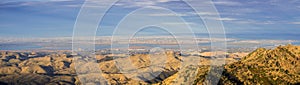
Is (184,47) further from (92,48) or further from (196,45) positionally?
(92,48)

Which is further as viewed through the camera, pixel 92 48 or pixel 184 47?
pixel 184 47

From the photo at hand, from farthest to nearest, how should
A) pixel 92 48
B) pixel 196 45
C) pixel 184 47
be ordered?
pixel 184 47
pixel 196 45
pixel 92 48

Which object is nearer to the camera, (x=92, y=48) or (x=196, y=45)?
(x=92, y=48)

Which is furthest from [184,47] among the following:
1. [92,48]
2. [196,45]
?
[92,48]

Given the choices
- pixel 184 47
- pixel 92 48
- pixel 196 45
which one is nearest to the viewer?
pixel 92 48

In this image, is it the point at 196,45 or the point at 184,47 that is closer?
the point at 196,45
